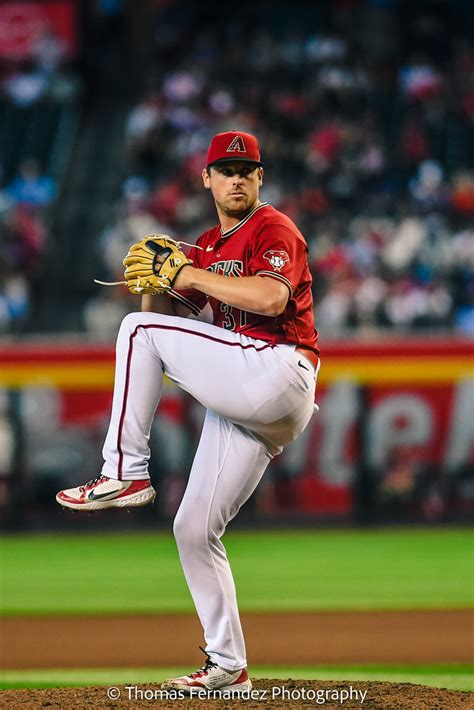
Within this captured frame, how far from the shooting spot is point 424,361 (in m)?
12.4

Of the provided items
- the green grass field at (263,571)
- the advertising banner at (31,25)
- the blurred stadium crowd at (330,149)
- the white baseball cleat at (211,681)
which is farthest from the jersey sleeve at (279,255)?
the advertising banner at (31,25)

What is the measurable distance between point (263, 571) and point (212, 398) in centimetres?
586

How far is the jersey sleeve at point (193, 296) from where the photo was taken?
5.07m

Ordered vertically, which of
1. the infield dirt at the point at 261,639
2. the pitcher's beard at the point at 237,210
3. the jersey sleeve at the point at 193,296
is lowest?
the infield dirt at the point at 261,639

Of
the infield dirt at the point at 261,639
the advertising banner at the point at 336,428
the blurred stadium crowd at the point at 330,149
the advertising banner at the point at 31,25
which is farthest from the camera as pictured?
the advertising banner at the point at 31,25

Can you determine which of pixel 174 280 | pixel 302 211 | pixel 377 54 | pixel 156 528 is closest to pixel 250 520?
pixel 156 528

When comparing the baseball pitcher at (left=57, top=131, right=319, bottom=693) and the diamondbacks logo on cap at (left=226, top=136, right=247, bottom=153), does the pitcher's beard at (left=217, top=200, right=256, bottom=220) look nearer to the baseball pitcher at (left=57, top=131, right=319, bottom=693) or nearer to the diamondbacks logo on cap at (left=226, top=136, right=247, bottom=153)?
the baseball pitcher at (left=57, top=131, right=319, bottom=693)

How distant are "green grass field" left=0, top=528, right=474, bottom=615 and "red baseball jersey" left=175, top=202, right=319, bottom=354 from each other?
432 cm

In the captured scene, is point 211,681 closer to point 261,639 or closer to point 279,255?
point 279,255

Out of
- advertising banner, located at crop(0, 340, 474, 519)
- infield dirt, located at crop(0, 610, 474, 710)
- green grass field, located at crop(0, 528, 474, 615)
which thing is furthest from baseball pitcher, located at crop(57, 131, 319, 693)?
advertising banner, located at crop(0, 340, 474, 519)

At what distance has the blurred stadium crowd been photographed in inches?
551

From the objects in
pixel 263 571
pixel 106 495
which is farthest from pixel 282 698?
pixel 263 571

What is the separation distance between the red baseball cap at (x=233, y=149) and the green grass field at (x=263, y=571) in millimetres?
4708

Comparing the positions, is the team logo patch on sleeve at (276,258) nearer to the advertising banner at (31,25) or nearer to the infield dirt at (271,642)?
the infield dirt at (271,642)
